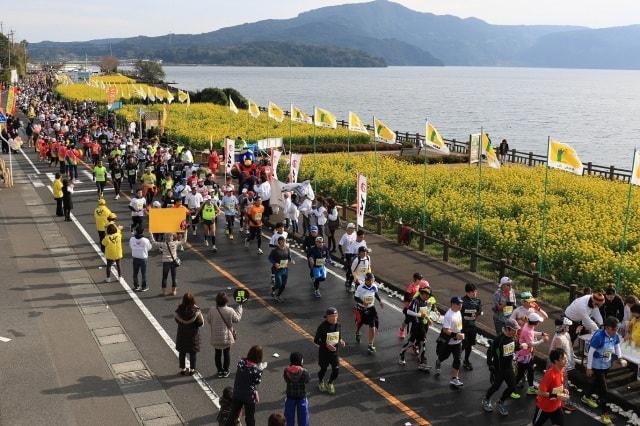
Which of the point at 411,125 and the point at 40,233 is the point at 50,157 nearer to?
the point at 40,233

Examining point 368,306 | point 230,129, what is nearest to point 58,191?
point 368,306

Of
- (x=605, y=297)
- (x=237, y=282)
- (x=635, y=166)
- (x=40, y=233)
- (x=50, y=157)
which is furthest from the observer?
(x=50, y=157)

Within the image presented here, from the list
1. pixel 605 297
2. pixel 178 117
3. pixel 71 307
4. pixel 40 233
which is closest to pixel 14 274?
pixel 71 307

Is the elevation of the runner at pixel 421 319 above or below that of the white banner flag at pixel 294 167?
below

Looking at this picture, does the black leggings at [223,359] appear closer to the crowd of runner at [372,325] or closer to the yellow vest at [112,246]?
the crowd of runner at [372,325]

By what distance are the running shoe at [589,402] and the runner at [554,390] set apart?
1.78 meters

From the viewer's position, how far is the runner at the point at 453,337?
11.5 metres

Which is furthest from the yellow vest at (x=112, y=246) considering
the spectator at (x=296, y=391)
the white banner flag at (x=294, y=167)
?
the white banner flag at (x=294, y=167)

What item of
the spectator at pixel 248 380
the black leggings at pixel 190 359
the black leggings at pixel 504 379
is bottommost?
the black leggings at pixel 190 359

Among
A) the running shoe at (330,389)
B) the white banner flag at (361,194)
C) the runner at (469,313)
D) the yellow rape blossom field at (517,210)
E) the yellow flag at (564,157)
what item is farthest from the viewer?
the white banner flag at (361,194)

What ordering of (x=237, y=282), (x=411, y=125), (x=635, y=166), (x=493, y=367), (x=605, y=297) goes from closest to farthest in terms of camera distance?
(x=493, y=367) → (x=605, y=297) → (x=635, y=166) → (x=237, y=282) → (x=411, y=125)

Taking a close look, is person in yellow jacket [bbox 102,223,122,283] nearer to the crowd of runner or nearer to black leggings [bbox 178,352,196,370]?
the crowd of runner

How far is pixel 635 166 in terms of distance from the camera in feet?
50.0

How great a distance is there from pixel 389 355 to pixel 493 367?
8.97 ft
